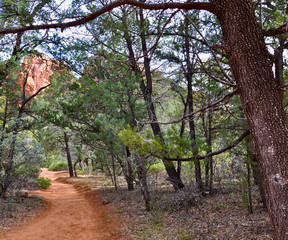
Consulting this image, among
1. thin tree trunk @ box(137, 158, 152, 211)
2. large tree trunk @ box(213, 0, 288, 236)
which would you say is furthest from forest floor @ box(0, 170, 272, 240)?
large tree trunk @ box(213, 0, 288, 236)

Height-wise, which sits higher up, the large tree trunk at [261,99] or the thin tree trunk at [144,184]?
the large tree trunk at [261,99]

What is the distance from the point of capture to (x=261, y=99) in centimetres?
210

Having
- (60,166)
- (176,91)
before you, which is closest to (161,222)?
(176,91)

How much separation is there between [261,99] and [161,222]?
480cm

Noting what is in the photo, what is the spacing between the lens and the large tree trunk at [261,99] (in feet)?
6.35

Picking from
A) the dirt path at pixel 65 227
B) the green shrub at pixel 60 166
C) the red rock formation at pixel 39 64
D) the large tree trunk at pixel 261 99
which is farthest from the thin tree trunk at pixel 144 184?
the green shrub at pixel 60 166

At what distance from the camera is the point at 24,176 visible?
911 cm

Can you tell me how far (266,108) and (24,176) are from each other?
952cm

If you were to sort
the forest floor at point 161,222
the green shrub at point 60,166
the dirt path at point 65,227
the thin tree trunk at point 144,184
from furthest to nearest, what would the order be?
the green shrub at point 60,166
the thin tree trunk at point 144,184
the dirt path at point 65,227
the forest floor at point 161,222

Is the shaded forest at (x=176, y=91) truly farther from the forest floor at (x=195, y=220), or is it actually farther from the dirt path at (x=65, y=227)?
the dirt path at (x=65, y=227)

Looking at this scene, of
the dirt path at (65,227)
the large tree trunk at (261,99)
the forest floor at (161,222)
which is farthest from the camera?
the dirt path at (65,227)

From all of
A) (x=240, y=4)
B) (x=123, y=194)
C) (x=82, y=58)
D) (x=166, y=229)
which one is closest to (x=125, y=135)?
(x=166, y=229)

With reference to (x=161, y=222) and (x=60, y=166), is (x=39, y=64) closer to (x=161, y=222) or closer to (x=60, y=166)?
(x=161, y=222)

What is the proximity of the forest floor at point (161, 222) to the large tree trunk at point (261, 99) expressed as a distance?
109 inches
